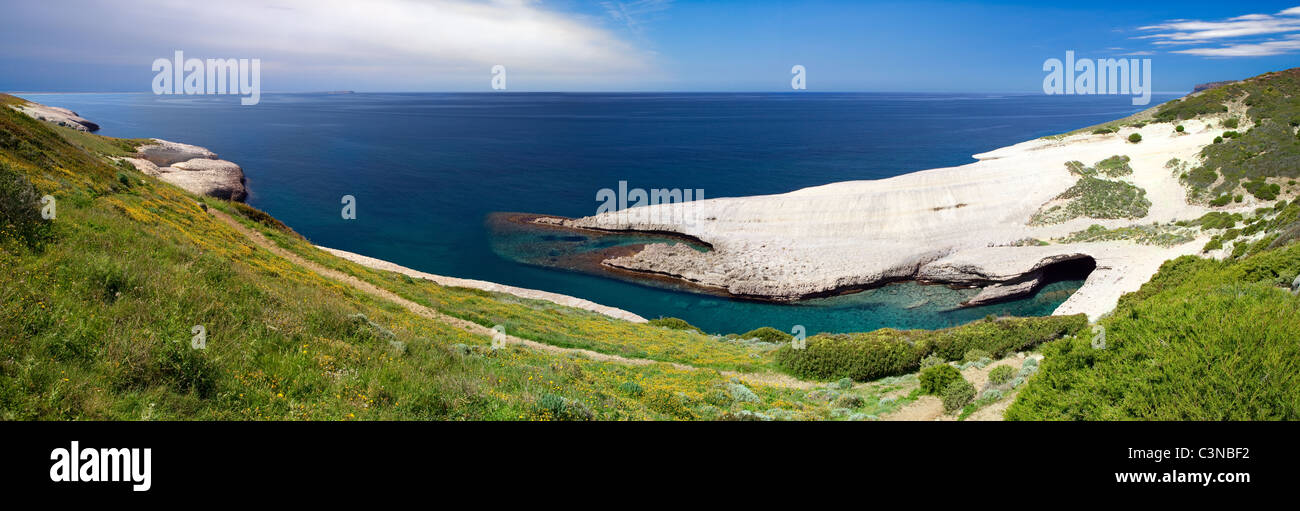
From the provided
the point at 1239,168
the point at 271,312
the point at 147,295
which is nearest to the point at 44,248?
the point at 147,295

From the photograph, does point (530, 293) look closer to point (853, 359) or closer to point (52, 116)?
point (853, 359)

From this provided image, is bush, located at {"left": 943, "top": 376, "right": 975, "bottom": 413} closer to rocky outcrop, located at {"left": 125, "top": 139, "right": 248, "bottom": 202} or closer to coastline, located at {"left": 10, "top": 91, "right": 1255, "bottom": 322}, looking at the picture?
coastline, located at {"left": 10, "top": 91, "right": 1255, "bottom": 322}

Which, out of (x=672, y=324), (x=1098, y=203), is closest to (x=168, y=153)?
(x=672, y=324)

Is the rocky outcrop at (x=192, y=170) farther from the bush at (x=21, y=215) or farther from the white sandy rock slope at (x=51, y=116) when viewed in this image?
the bush at (x=21, y=215)

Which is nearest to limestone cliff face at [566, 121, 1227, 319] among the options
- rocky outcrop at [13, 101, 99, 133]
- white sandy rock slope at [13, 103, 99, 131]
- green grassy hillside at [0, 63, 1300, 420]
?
green grassy hillside at [0, 63, 1300, 420]

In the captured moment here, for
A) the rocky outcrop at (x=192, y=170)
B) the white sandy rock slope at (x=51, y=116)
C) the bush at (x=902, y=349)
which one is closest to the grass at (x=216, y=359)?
the bush at (x=902, y=349)
